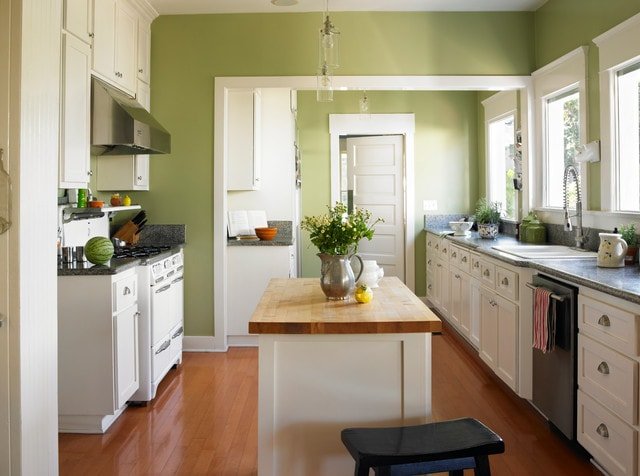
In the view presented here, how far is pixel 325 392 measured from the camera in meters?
2.05

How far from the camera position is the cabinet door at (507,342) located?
3.33 meters

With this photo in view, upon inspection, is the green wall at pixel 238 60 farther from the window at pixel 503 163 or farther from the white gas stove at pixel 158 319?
the window at pixel 503 163

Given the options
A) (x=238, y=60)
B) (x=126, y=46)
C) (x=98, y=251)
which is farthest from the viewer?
(x=238, y=60)

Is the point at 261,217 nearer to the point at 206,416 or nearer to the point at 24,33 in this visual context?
the point at 206,416

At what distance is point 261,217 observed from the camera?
5414 mm

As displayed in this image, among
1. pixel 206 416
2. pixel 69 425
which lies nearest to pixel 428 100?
pixel 206 416

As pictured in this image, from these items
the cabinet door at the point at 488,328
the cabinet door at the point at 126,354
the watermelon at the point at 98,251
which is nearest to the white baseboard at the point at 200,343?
the cabinet door at the point at 126,354

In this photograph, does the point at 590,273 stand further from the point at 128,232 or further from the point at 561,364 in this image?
the point at 128,232

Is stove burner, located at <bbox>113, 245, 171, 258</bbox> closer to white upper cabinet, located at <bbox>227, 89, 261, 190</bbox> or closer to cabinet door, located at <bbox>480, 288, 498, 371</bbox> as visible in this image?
white upper cabinet, located at <bbox>227, 89, 261, 190</bbox>

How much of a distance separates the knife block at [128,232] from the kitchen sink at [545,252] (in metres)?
2.72

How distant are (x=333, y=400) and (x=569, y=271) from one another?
4.53ft

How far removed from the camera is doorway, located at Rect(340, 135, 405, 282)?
646cm

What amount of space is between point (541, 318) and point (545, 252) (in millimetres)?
1054

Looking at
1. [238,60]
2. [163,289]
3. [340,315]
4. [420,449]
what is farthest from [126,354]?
[238,60]
